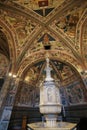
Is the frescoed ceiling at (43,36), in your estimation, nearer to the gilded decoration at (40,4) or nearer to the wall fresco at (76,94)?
the gilded decoration at (40,4)

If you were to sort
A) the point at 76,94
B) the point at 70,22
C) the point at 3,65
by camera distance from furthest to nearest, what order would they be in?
the point at 3,65
the point at 76,94
the point at 70,22

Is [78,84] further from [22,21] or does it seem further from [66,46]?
[22,21]

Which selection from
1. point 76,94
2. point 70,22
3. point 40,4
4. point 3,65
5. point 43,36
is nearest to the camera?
point 40,4

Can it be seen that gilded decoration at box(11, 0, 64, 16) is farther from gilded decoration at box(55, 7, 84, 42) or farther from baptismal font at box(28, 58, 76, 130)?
baptismal font at box(28, 58, 76, 130)

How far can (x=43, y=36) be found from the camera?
11320 millimetres

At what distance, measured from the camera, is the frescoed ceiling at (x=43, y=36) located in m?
9.33

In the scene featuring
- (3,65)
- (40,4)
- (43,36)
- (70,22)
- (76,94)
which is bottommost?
(76,94)

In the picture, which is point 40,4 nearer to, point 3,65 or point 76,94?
point 3,65

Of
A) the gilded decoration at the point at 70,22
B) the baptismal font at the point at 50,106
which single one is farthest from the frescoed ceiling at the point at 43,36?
the baptismal font at the point at 50,106

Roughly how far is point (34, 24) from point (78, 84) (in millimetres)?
6268

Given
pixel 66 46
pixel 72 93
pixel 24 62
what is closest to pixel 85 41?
pixel 66 46

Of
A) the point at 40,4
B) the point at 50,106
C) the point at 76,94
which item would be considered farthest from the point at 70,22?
the point at 50,106

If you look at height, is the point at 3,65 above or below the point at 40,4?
below

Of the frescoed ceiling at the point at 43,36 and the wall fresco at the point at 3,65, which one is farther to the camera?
the wall fresco at the point at 3,65
